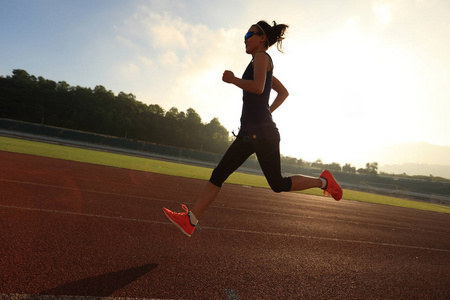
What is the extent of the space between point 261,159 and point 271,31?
1536 millimetres

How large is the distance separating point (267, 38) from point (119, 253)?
10.1ft

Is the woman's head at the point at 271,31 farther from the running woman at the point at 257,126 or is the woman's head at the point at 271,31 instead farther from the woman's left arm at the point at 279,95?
the woman's left arm at the point at 279,95

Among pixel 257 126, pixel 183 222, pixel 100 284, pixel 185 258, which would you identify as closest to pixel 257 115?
pixel 257 126

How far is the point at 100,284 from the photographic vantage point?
7.47 feet

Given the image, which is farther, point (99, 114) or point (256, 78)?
point (99, 114)

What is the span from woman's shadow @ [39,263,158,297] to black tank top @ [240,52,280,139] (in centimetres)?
185

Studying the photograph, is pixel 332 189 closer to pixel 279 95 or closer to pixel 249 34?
pixel 279 95

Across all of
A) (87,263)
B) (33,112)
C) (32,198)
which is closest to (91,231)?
(87,263)

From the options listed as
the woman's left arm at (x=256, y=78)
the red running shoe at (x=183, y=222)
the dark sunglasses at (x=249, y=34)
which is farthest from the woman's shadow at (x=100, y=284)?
the dark sunglasses at (x=249, y=34)

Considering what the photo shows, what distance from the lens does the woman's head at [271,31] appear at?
310 cm

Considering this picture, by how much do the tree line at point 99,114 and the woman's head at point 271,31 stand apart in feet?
286

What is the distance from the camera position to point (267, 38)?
3102mm

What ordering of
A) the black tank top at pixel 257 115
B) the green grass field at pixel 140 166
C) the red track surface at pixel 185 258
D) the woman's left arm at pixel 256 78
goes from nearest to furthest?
the red track surface at pixel 185 258
the woman's left arm at pixel 256 78
the black tank top at pixel 257 115
the green grass field at pixel 140 166

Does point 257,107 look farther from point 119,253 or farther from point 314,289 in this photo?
point 119,253
